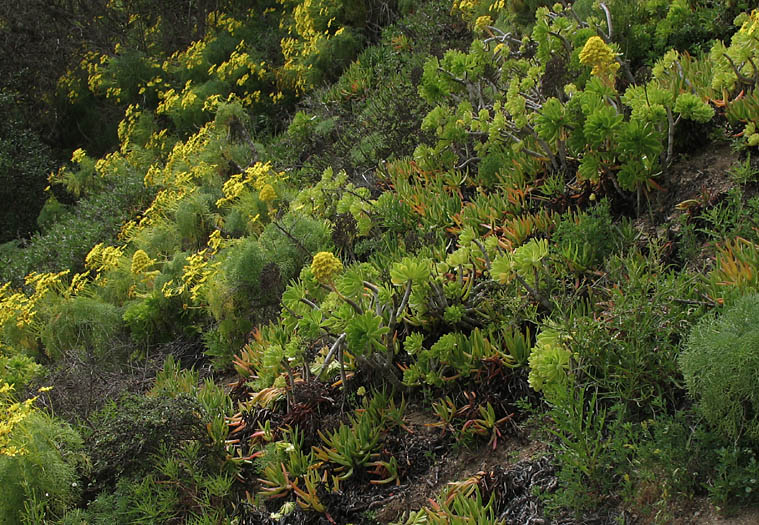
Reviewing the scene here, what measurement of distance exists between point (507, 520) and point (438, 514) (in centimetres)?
31

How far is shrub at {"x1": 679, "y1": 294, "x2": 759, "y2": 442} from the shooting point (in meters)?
2.49

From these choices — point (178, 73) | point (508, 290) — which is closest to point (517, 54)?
point (508, 290)

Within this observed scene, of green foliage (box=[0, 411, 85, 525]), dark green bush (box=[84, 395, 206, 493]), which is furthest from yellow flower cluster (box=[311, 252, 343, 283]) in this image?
green foliage (box=[0, 411, 85, 525])

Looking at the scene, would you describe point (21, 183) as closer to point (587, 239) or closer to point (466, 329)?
point (466, 329)

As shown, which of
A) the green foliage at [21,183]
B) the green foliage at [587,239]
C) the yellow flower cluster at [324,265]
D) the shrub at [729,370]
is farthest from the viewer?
the green foliage at [21,183]

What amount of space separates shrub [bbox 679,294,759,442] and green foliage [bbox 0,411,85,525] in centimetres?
344

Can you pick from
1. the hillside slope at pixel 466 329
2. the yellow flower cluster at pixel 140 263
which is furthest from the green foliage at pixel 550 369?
the yellow flower cluster at pixel 140 263

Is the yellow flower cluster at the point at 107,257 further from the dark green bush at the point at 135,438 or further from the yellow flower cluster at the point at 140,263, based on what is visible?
the dark green bush at the point at 135,438

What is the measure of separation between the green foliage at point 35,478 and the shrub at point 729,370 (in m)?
3.44

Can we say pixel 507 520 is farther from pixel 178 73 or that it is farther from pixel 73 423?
pixel 178 73

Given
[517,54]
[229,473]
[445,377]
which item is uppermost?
[517,54]

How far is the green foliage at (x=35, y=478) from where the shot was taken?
3963 mm

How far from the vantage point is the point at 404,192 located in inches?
229

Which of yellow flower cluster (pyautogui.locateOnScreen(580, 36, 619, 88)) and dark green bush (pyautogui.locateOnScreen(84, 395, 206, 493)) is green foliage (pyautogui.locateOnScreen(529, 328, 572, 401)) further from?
dark green bush (pyautogui.locateOnScreen(84, 395, 206, 493))
